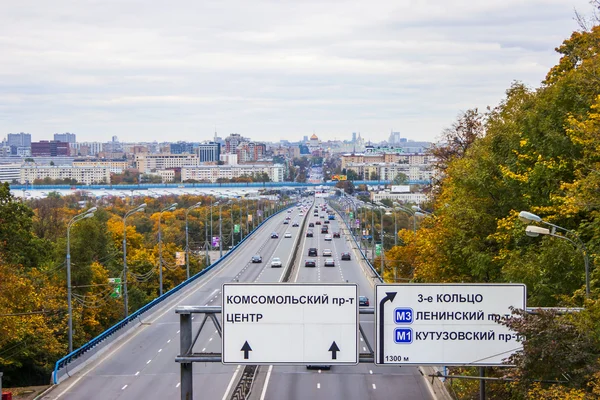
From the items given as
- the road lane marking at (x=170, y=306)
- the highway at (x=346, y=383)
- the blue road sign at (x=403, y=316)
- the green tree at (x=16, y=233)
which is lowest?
the road lane marking at (x=170, y=306)

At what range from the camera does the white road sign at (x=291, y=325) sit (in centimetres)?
1572

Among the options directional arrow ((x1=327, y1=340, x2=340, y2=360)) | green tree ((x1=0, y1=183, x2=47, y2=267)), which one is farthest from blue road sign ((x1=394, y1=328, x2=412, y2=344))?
green tree ((x1=0, y1=183, x2=47, y2=267))

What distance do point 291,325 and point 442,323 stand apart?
2801 millimetres

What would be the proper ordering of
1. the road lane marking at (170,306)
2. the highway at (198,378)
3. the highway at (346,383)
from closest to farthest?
1. the highway at (346,383)
2. the highway at (198,378)
3. the road lane marking at (170,306)

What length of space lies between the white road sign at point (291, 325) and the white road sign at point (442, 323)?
60 centimetres

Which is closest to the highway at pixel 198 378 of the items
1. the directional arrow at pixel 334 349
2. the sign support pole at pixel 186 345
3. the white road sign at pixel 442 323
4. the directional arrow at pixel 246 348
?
the sign support pole at pixel 186 345

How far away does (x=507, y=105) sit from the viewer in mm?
36344

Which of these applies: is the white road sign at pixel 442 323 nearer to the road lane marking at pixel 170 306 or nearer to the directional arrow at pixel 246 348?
the directional arrow at pixel 246 348

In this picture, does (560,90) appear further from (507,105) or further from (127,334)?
(127,334)

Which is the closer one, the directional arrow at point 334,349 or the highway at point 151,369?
the directional arrow at point 334,349

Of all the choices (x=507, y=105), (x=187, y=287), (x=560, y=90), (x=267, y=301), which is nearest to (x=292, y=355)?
(x=267, y=301)

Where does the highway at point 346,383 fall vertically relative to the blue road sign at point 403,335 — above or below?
below

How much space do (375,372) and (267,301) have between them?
19.0 meters

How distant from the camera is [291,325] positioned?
51.6 ft
